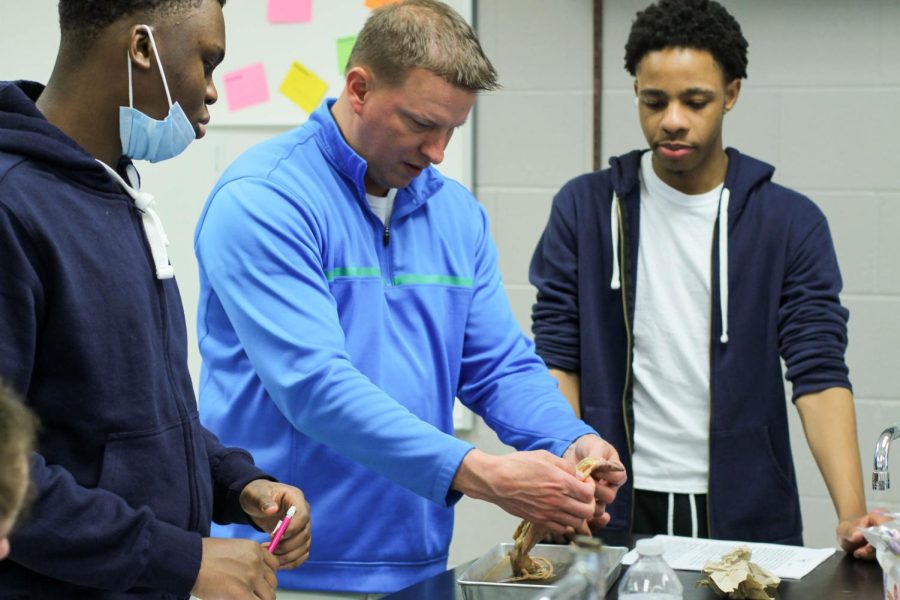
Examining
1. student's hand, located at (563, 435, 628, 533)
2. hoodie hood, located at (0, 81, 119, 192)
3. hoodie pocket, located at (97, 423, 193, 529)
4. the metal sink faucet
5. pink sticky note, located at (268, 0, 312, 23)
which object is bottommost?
student's hand, located at (563, 435, 628, 533)

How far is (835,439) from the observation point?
207cm

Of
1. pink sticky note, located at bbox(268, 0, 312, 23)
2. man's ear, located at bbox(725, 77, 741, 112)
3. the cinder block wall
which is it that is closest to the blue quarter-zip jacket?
man's ear, located at bbox(725, 77, 741, 112)

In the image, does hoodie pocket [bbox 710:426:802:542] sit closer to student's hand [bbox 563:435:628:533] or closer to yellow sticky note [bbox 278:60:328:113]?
student's hand [bbox 563:435:628:533]

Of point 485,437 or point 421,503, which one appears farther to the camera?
point 485,437

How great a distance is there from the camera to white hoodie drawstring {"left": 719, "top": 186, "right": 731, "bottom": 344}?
2.12 m

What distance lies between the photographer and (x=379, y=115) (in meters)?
1.75

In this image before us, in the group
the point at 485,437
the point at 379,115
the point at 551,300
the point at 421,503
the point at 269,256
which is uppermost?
the point at 379,115

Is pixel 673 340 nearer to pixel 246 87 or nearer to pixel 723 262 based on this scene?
pixel 723 262

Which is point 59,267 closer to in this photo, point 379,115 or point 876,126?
point 379,115

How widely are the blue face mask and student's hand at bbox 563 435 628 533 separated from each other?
68 cm

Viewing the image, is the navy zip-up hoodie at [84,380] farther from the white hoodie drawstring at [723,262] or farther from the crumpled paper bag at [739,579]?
the white hoodie drawstring at [723,262]

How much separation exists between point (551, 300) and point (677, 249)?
24 cm

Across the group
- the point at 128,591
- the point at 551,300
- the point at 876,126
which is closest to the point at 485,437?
the point at 551,300

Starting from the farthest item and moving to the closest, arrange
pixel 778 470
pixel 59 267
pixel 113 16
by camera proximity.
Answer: pixel 778 470 → pixel 113 16 → pixel 59 267
